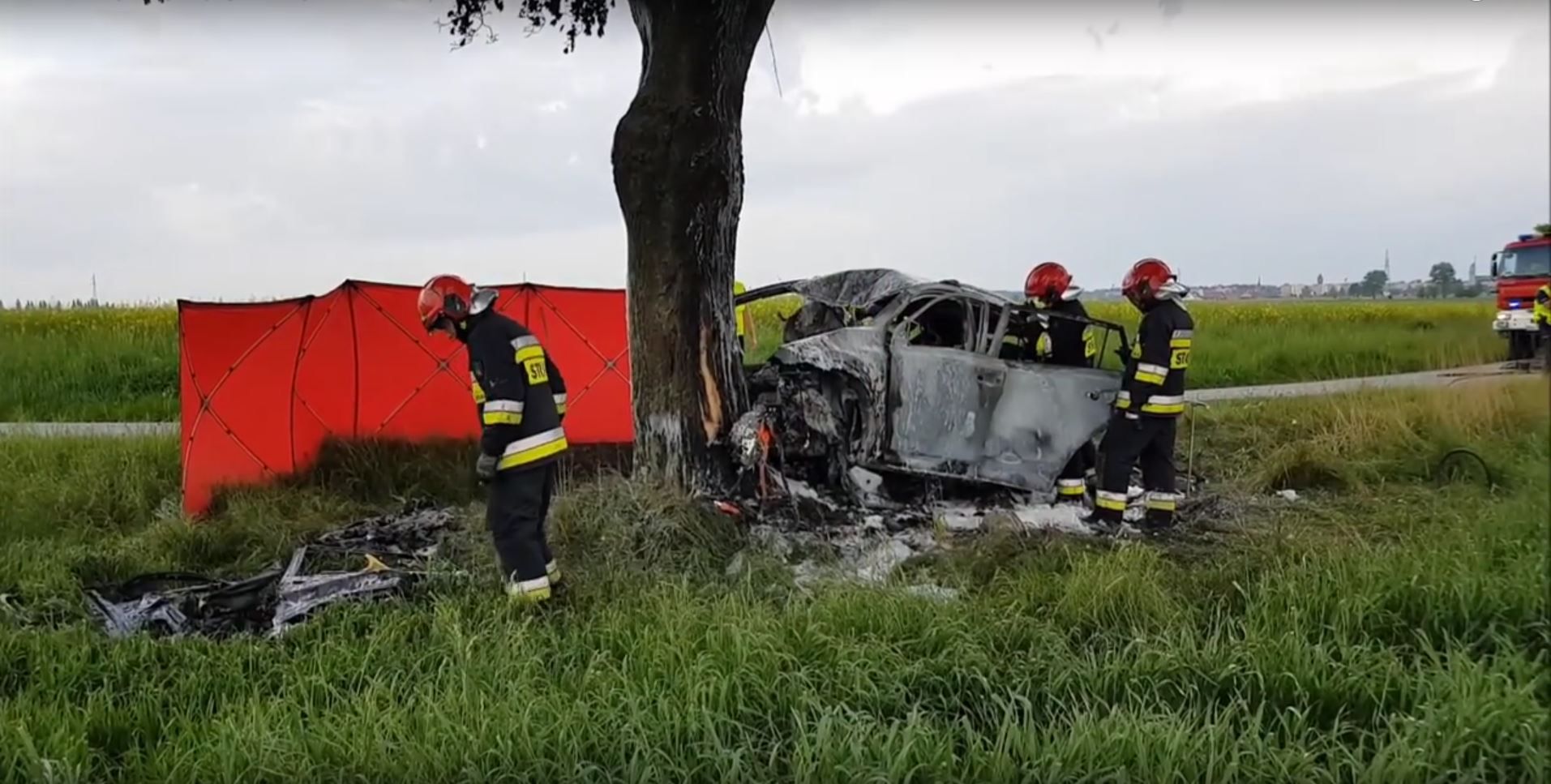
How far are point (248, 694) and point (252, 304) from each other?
13.6 ft

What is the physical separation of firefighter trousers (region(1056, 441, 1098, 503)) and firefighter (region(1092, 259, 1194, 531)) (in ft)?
1.37

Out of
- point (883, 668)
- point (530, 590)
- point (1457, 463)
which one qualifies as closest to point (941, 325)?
point (1457, 463)

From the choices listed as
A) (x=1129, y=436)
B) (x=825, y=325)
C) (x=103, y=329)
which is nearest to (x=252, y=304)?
(x=825, y=325)

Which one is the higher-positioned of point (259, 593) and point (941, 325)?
point (941, 325)

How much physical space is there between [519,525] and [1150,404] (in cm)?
357

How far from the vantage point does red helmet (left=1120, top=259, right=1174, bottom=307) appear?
19.4ft

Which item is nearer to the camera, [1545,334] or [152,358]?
[1545,334]

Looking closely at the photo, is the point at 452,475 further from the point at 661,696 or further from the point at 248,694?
the point at 661,696

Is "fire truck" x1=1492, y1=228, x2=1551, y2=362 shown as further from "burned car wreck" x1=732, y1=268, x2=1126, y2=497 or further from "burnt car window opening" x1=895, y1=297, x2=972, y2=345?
"burnt car window opening" x1=895, y1=297, x2=972, y2=345

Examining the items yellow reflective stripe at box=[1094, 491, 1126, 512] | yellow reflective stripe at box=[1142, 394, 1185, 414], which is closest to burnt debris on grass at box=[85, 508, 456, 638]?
yellow reflective stripe at box=[1094, 491, 1126, 512]

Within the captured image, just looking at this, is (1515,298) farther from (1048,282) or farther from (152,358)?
(152,358)

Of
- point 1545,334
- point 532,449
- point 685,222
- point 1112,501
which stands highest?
point 685,222

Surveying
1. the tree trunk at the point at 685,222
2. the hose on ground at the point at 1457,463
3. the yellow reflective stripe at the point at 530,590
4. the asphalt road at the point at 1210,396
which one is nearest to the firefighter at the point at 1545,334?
the hose on ground at the point at 1457,463

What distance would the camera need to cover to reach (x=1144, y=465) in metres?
6.03
